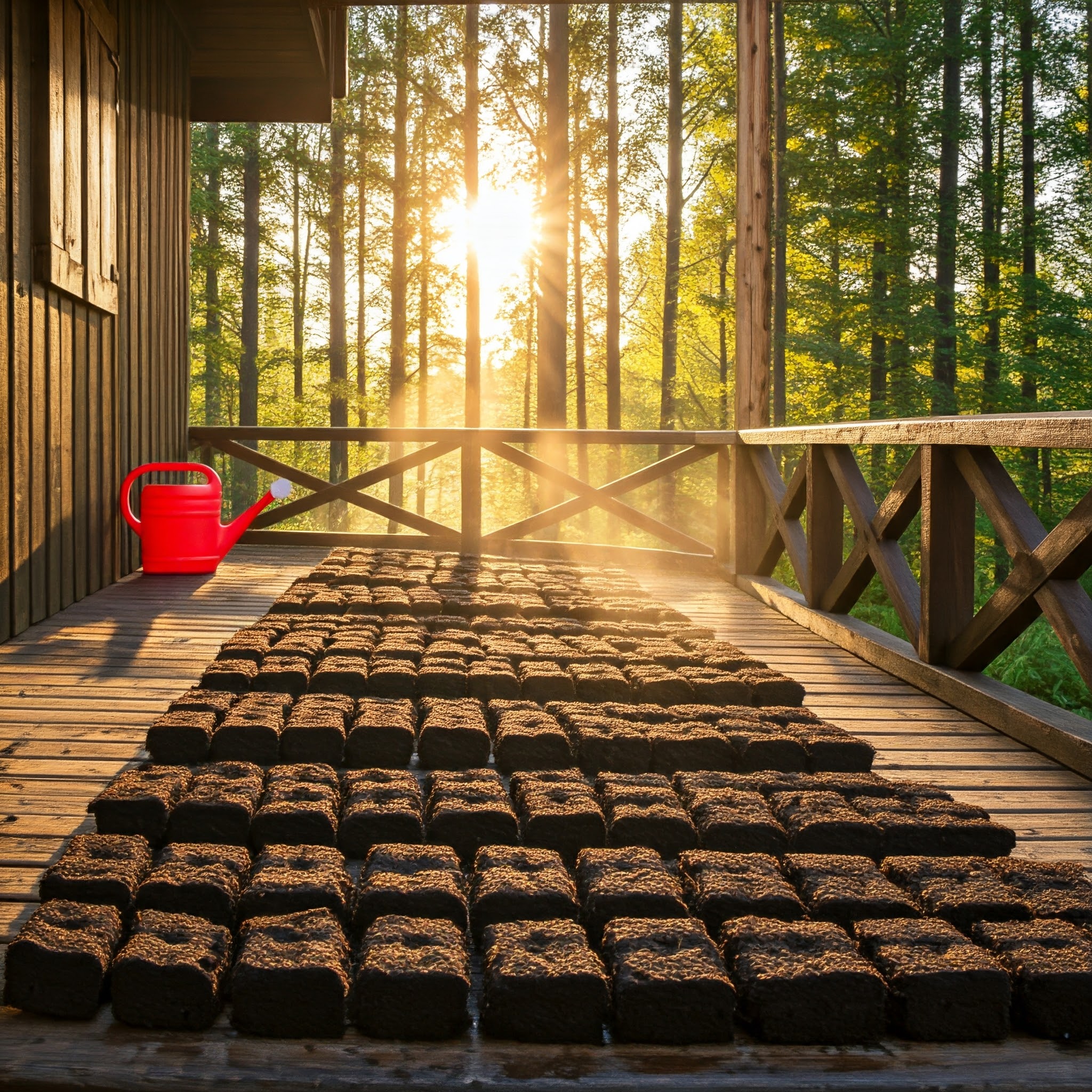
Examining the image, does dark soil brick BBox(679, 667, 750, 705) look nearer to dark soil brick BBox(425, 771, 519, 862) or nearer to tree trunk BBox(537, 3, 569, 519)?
dark soil brick BBox(425, 771, 519, 862)

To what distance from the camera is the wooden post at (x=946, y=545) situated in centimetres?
353

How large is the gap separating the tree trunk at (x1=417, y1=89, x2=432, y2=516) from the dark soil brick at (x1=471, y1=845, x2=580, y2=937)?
1712cm

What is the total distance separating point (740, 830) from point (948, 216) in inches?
710

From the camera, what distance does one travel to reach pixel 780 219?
19516 mm

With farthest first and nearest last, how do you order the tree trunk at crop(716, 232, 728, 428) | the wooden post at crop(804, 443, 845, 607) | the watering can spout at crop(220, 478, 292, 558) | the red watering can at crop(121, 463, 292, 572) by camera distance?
the tree trunk at crop(716, 232, 728, 428) < the watering can spout at crop(220, 478, 292, 558) < the red watering can at crop(121, 463, 292, 572) < the wooden post at crop(804, 443, 845, 607)

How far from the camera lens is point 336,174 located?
19.8m

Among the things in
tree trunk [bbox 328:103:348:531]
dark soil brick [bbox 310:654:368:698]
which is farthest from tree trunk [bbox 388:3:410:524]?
dark soil brick [bbox 310:654:368:698]

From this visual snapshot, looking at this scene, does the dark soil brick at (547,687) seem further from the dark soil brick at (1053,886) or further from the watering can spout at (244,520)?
the watering can spout at (244,520)

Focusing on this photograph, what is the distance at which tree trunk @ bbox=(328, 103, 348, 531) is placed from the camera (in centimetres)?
1980

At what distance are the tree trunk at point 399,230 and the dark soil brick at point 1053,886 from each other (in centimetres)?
1822

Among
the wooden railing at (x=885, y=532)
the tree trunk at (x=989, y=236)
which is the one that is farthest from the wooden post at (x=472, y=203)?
the wooden railing at (x=885, y=532)

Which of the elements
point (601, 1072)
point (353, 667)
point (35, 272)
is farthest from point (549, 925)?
point (35, 272)

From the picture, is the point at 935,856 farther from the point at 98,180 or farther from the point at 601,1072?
the point at 98,180

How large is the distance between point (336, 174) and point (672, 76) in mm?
6283
